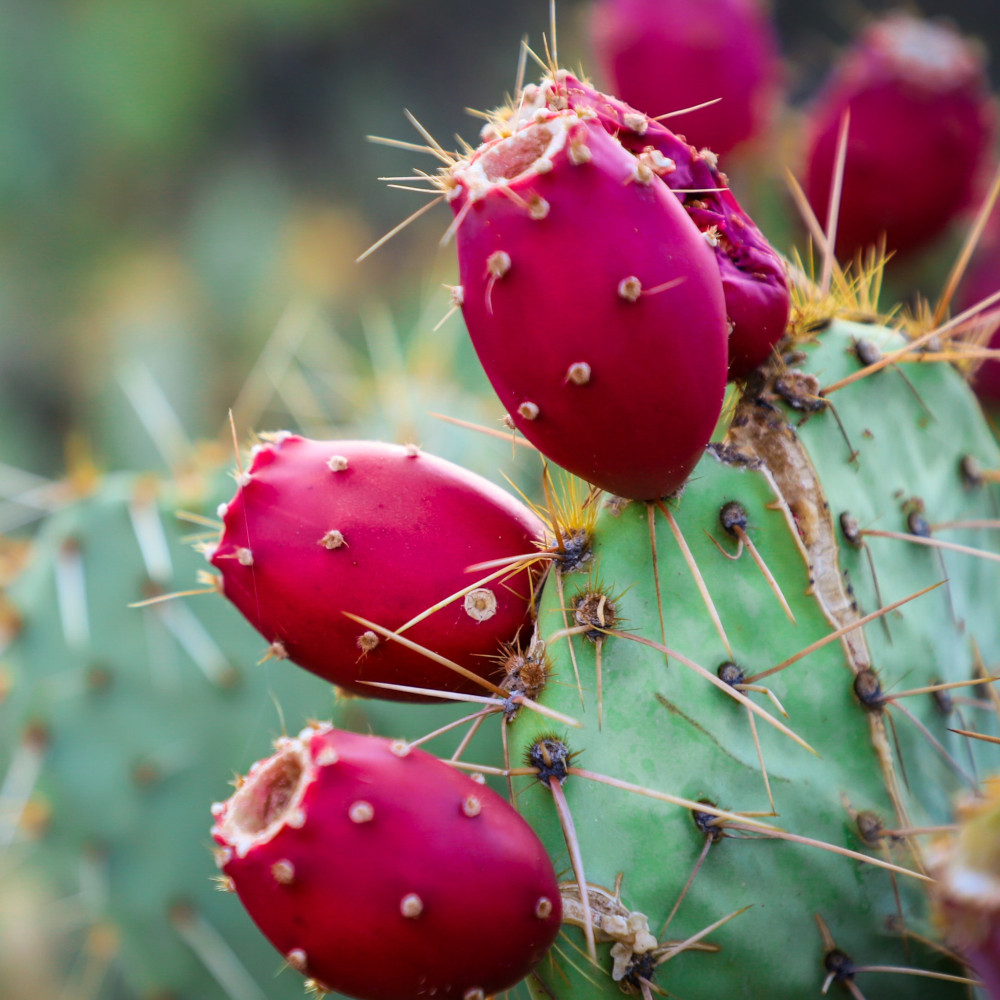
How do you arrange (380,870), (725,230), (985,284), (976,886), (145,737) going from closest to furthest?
(976,886)
(380,870)
(725,230)
(145,737)
(985,284)

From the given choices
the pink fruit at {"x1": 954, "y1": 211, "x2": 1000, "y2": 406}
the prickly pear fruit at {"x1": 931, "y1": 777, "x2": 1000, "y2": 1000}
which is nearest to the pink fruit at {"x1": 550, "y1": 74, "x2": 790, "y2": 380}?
the prickly pear fruit at {"x1": 931, "y1": 777, "x2": 1000, "y2": 1000}

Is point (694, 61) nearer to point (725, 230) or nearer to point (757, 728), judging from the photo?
point (725, 230)

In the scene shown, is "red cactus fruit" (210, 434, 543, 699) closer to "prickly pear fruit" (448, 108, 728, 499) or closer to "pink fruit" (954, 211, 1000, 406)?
"prickly pear fruit" (448, 108, 728, 499)

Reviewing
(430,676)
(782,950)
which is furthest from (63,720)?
(782,950)

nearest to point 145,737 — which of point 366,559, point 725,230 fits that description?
point 366,559

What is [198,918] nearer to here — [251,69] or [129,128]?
[129,128]

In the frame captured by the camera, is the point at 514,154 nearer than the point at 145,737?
Yes
